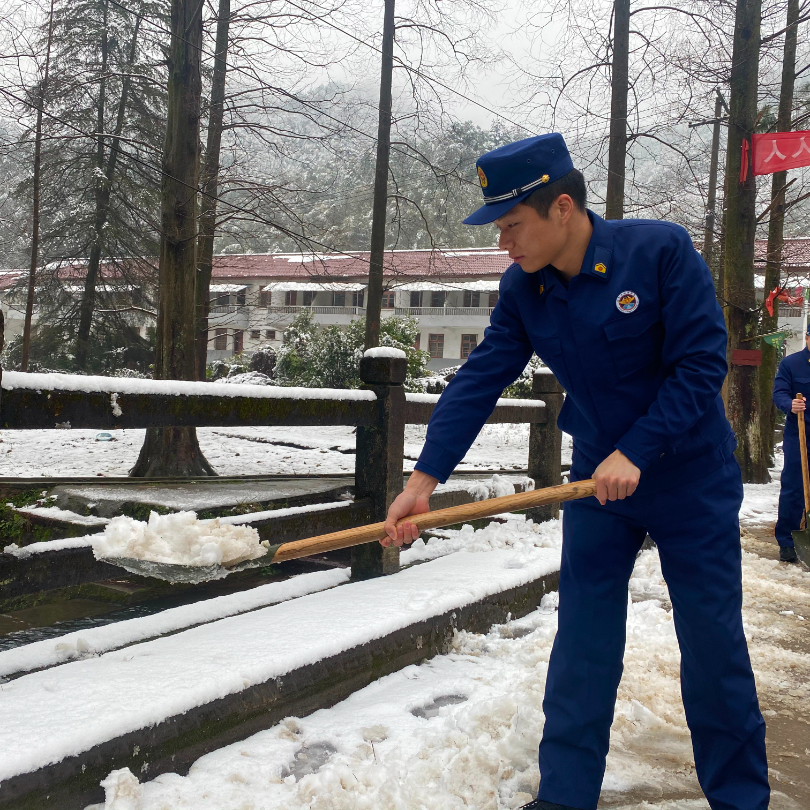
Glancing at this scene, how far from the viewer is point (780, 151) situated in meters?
10.4

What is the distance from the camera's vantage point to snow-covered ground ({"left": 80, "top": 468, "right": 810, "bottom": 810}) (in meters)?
2.26

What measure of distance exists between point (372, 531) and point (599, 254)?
3.43 feet

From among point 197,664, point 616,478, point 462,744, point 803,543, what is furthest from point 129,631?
point 803,543

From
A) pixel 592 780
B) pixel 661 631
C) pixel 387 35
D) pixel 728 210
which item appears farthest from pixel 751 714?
pixel 387 35

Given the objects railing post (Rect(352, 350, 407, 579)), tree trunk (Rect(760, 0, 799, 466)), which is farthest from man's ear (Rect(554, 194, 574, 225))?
tree trunk (Rect(760, 0, 799, 466))

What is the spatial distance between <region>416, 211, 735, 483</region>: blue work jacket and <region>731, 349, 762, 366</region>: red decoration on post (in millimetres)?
10043

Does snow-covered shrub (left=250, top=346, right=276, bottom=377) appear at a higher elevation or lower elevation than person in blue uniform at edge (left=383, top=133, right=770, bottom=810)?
higher

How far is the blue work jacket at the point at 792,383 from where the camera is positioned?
6477 millimetres

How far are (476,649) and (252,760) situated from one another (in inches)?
57.1

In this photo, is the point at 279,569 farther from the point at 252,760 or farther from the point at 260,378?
the point at 260,378

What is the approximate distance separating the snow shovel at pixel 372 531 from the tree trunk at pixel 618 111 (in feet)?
31.5

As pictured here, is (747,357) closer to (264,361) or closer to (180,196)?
(180,196)

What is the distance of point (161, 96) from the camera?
19141 mm

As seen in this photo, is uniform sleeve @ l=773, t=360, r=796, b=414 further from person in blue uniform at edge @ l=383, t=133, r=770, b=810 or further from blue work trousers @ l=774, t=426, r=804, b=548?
person in blue uniform at edge @ l=383, t=133, r=770, b=810
